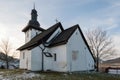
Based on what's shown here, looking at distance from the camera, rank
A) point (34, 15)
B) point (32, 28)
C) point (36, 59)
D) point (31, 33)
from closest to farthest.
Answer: point (36, 59) < point (32, 28) < point (31, 33) < point (34, 15)

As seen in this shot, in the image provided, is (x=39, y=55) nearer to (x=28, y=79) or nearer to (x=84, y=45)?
(x=84, y=45)

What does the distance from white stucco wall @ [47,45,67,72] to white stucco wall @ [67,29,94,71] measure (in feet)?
1.81

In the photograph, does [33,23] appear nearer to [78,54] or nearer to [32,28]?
[32,28]

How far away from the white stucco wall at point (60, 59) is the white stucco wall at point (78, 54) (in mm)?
553

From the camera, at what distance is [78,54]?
991 inches

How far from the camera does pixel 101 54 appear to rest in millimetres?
46438

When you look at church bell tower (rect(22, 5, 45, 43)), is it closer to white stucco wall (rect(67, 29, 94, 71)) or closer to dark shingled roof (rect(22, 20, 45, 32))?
dark shingled roof (rect(22, 20, 45, 32))

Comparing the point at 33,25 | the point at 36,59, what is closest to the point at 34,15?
the point at 33,25

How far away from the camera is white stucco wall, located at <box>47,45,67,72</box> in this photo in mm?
24094

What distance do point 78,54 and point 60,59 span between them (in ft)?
8.27

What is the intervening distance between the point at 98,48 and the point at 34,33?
1772 cm

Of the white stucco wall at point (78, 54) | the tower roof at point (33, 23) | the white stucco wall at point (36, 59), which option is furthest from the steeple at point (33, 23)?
the white stucco wall at point (78, 54)

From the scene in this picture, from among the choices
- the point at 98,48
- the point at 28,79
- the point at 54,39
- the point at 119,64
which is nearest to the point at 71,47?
the point at 54,39

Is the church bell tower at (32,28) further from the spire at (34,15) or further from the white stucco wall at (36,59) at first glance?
the white stucco wall at (36,59)
